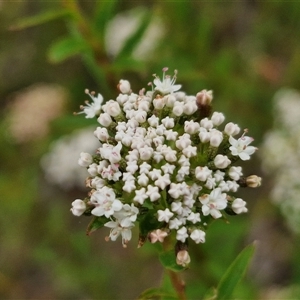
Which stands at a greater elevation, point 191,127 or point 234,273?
point 191,127

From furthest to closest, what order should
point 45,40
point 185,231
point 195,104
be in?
1. point 45,40
2. point 195,104
3. point 185,231

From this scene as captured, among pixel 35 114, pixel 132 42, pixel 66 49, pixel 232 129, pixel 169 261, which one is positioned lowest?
pixel 169 261

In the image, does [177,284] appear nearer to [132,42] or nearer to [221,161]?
[221,161]

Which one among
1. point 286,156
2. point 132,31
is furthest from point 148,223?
point 132,31

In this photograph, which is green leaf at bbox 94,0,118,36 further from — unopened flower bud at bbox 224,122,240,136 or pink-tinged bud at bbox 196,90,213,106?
unopened flower bud at bbox 224,122,240,136

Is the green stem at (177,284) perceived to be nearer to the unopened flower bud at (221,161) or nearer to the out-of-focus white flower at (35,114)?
the unopened flower bud at (221,161)

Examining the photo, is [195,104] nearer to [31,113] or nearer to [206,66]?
[206,66]

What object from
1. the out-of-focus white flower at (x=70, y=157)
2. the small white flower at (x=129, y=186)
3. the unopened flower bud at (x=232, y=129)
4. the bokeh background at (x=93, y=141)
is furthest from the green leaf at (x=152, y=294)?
the out-of-focus white flower at (x=70, y=157)

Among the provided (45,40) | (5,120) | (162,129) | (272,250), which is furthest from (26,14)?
(162,129)

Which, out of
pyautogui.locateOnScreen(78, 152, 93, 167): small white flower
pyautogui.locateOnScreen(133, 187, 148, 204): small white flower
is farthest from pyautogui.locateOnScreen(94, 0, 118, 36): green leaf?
pyautogui.locateOnScreen(133, 187, 148, 204): small white flower
